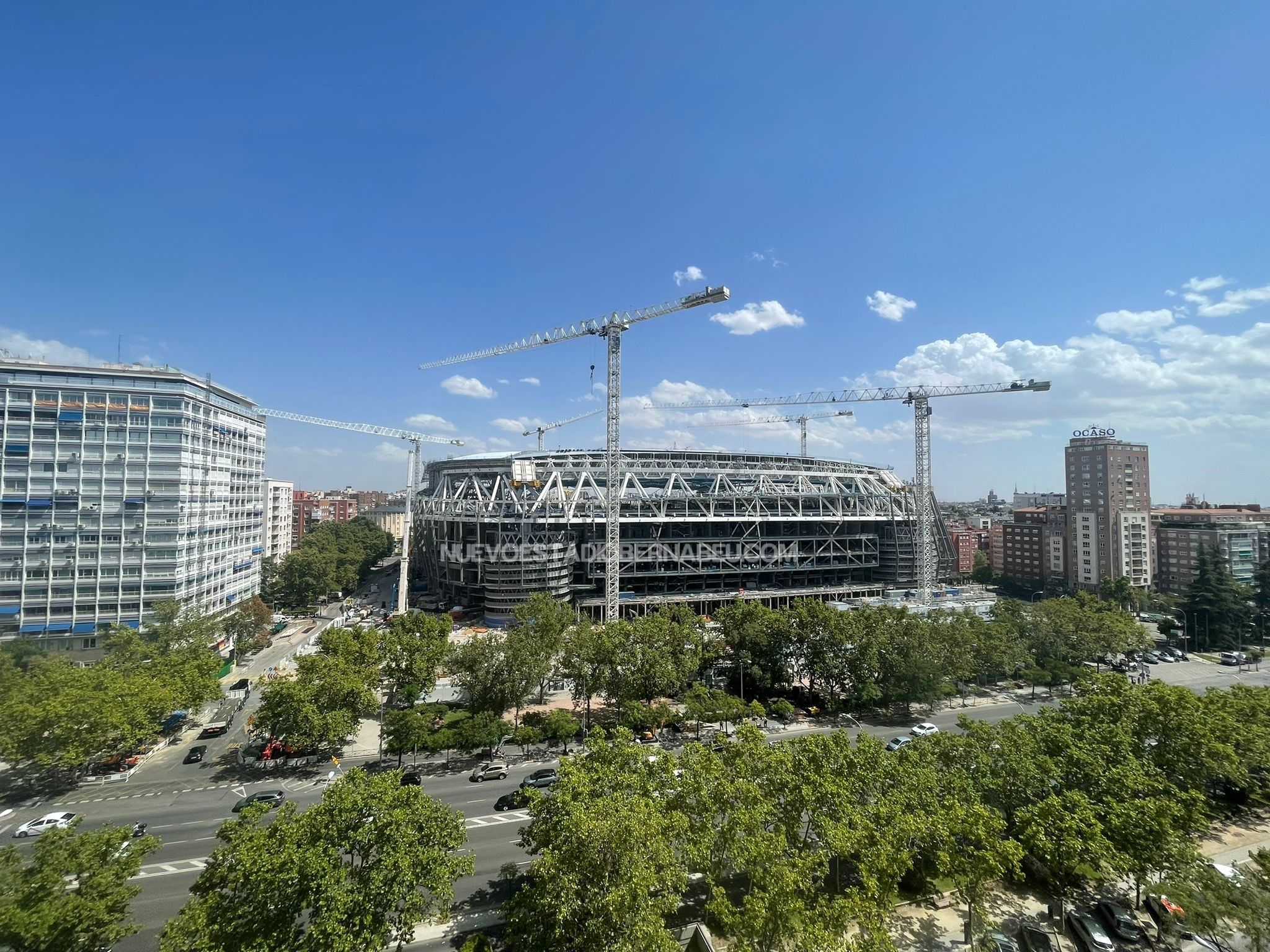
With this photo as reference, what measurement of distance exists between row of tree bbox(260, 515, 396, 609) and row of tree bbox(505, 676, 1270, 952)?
68325 mm

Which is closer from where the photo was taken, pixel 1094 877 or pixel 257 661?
pixel 1094 877

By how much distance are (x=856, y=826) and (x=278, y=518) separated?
396 ft

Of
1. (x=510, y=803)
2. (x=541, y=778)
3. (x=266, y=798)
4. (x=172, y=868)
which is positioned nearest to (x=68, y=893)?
(x=172, y=868)

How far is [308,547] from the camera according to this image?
3561 inches

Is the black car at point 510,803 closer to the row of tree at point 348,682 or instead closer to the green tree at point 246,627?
the row of tree at point 348,682

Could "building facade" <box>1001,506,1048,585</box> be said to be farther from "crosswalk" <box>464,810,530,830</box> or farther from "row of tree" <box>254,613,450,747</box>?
"crosswalk" <box>464,810,530,830</box>

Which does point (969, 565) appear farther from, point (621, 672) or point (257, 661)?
point (257, 661)

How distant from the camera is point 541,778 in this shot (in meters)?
29.8

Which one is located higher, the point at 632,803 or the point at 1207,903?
the point at 632,803

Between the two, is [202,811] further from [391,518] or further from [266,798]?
[391,518]

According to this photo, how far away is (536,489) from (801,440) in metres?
83.8

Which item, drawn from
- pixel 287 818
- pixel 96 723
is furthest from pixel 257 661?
pixel 287 818

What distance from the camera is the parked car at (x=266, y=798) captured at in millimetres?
27234

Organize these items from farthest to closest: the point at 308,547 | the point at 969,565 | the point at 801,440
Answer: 1. the point at 801,440
2. the point at 969,565
3. the point at 308,547
